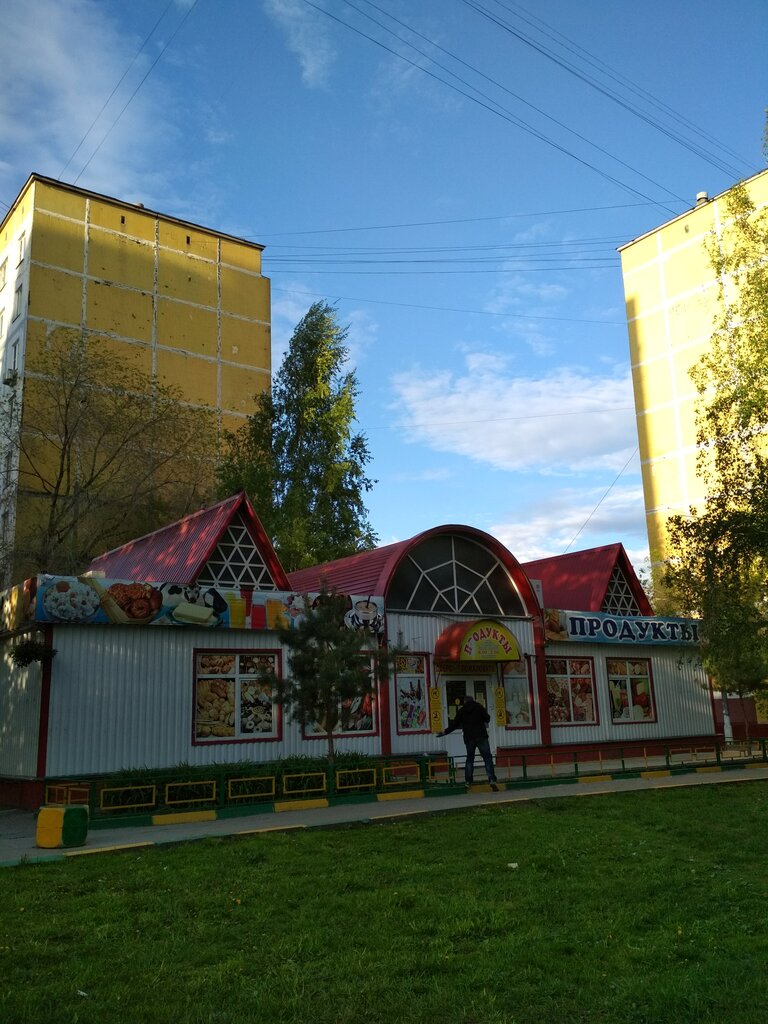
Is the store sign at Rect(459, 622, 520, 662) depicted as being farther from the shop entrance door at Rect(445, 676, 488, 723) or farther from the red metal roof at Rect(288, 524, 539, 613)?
the red metal roof at Rect(288, 524, 539, 613)

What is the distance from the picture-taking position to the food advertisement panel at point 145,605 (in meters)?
16.4

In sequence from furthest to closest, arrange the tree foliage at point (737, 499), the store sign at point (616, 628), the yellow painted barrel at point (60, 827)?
the store sign at point (616, 628) → the tree foliage at point (737, 499) → the yellow painted barrel at point (60, 827)

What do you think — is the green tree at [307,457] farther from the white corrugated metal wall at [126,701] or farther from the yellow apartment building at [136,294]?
the white corrugated metal wall at [126,701]

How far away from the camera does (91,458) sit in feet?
128

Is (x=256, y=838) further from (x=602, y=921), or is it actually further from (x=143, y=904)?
(x=602, y=921)

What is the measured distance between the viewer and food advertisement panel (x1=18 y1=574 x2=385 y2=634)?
1641 centimetres

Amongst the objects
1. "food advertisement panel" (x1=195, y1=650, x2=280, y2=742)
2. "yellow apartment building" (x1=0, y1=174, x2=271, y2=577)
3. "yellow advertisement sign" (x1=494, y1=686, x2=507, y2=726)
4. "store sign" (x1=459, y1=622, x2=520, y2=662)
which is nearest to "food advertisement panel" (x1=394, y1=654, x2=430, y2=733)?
"store sign" (x1=459, y1=622, x2=520, y2=662)

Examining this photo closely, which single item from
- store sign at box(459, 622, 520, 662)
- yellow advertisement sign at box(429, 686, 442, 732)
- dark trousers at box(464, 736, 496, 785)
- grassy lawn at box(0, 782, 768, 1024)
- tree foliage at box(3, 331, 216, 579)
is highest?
tree foliage at box(3, 331, 216, 579)

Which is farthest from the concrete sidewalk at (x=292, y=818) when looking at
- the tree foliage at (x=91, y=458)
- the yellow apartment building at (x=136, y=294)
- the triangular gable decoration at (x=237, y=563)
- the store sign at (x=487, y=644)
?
the yellow apartment building at (x=136, y=294)

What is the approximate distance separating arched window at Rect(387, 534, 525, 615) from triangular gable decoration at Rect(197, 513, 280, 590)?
3.35m

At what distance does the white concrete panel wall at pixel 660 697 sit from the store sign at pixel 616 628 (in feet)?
1.37

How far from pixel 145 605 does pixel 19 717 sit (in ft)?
10.7

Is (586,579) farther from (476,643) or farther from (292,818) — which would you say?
(292,818)

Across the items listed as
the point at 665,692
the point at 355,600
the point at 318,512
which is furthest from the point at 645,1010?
the point at 318,512
